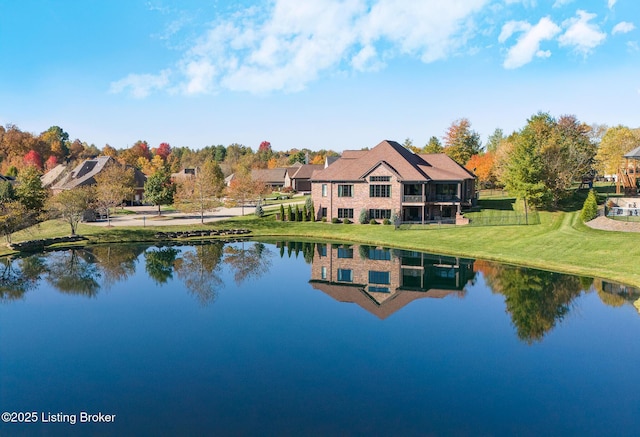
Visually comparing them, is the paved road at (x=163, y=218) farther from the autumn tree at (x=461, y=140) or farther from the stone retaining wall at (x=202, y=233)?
the autumn tree at (x=461, y=140)

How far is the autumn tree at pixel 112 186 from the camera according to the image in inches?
2183

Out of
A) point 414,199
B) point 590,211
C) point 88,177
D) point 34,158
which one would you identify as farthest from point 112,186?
point 34,158

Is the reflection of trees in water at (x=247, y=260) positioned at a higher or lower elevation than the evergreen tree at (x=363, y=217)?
lower

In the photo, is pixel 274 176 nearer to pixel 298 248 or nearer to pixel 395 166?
pixel 395 166

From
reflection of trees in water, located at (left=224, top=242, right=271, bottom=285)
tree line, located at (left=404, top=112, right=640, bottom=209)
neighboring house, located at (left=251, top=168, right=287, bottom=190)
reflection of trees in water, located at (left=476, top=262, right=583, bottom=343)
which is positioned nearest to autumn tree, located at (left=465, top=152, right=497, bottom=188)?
tree line, located at (left=404, top=112, right=640, bottom=209)

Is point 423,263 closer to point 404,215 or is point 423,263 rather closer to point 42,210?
point 404,215

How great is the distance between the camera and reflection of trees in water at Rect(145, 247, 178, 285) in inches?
1308

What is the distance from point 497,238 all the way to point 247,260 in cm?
2403

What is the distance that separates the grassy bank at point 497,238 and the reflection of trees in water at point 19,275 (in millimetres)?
4748

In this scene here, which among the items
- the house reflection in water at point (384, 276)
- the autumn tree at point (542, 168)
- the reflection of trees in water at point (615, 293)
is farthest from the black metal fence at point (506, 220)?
the reflection of trees in water at point (615, 293)

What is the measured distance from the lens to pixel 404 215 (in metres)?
55.5

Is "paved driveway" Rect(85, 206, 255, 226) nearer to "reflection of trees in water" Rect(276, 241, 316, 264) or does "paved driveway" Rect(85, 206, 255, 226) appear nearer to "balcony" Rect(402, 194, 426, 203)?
"reflection of trees in water" Rect(276, 241, 316, 264)

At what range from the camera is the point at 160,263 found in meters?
38.2

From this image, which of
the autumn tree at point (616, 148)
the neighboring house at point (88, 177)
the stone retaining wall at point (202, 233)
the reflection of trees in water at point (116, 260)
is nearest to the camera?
the reflection of trees in water at point (116, 260)
